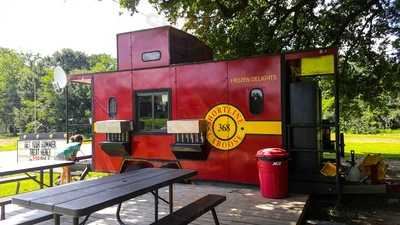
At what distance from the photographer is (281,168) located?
643cm

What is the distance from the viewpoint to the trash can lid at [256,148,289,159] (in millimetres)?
6344

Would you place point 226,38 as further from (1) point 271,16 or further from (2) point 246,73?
(2) point 246,73

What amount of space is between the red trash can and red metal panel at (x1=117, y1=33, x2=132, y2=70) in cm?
368

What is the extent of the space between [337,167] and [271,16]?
689 centimetres

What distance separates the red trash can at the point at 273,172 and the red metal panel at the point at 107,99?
3.26 metres

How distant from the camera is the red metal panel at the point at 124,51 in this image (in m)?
8.48

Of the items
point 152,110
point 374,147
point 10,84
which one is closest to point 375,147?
point 374,147

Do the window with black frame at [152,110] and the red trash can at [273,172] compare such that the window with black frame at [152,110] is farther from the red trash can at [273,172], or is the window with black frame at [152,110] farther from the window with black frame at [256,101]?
the red trash can at [273,172]

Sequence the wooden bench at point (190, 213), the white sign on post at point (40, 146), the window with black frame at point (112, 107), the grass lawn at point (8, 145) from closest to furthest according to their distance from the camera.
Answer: the wooden bench at point (190, 213) < the window with black frame at point (112, 107) < the white sign on post at point (40, 146) < the grass lawn at point (8, 145)

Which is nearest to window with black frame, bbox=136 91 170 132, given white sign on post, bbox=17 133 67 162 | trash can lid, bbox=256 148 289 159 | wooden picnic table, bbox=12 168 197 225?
trash can lid, bbox=256 148 289 159

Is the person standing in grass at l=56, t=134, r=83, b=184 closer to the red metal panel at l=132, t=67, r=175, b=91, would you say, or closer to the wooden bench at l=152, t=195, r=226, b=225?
the red metal panel at l=132, t=67, r=175, b=91

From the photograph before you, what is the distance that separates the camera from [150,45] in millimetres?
8203

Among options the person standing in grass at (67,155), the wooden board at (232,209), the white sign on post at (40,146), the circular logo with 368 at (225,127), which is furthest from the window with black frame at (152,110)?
the white sign on post at (40,146)

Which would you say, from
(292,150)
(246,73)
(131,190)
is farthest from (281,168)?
(131,190)
